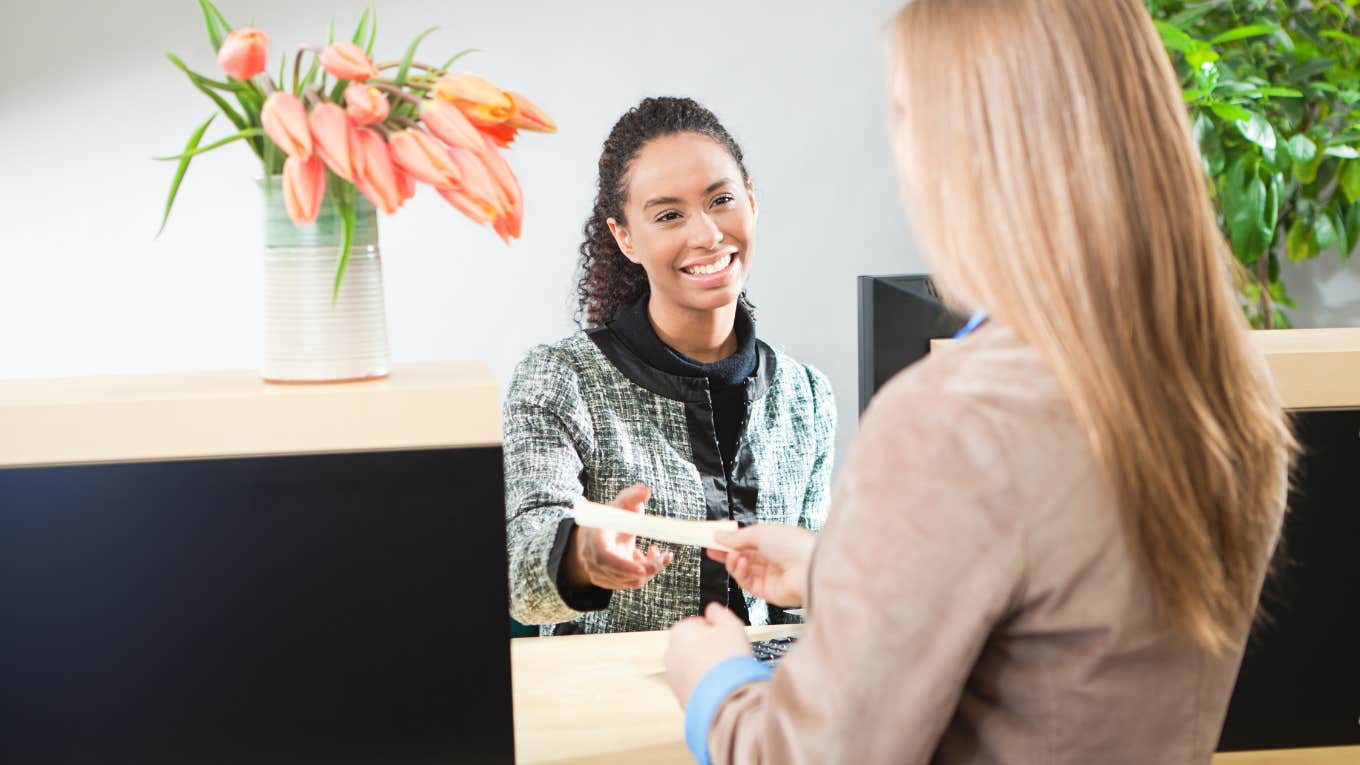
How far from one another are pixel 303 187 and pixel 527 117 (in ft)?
0.62

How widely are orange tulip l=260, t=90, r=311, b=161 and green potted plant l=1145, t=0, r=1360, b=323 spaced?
228 cm

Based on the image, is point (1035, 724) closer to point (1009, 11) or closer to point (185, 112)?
point (1009, 11)

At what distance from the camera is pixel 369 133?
3.17 ft

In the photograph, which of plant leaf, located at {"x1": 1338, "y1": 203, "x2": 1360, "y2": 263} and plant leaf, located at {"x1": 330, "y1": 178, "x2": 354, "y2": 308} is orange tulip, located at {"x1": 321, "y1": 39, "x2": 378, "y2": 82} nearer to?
plant leaf, located at {"x1": 330, "y1": 178, "x2": 354, "y2": 308}

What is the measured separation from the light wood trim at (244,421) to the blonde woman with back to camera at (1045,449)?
405 millimetres

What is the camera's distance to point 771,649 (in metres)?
1.55

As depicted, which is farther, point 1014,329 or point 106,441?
point 106,441

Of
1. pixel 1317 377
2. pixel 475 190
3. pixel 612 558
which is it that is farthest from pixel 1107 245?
pixel 612 558

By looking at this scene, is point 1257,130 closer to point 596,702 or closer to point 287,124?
point 596,702

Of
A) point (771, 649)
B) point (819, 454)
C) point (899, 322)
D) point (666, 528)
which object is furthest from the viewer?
point (819, 454)

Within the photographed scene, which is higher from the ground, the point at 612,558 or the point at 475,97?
the point at 475,97

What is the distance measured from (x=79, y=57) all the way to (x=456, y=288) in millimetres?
1175

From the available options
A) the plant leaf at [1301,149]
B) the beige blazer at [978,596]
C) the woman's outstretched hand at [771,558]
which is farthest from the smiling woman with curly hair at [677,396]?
the plant leaf at [1301,149]

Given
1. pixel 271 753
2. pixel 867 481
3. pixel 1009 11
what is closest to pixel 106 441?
pixel 271 753
